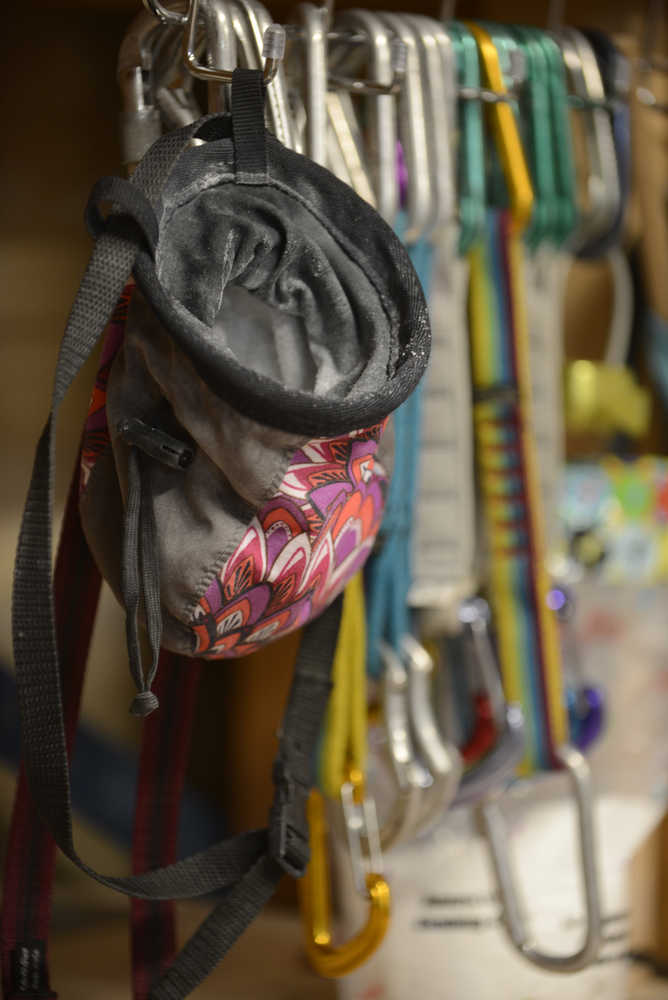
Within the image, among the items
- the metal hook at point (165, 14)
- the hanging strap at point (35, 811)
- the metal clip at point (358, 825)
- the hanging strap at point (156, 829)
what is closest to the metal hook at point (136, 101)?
the metal hook at point (165, 14)

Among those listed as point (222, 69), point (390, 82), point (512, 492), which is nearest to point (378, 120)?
point (390, 82)

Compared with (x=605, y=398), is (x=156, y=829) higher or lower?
lower

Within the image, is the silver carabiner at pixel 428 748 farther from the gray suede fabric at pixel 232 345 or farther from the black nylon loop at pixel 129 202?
the black nylon loop at pixel 129 202

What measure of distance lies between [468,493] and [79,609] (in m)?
0.28

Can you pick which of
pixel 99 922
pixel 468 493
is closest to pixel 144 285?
pixel 468 493

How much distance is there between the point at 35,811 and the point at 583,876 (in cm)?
38

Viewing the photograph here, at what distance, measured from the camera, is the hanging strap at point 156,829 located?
64 centimetres

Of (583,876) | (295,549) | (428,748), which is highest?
(295,549)

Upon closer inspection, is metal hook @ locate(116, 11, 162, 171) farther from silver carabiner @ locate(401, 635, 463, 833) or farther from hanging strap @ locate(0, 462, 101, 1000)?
silver carabiner @ locate(401, 635, 463, 833)

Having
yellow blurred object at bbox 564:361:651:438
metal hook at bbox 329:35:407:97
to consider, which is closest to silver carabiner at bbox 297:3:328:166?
metal hook at bbox 329:35:407:97

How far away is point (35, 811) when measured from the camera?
587mm

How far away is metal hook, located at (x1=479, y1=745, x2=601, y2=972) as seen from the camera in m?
0.71

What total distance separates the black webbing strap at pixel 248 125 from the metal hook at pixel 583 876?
1.55 feet

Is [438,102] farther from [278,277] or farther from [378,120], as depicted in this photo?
[278,277]
